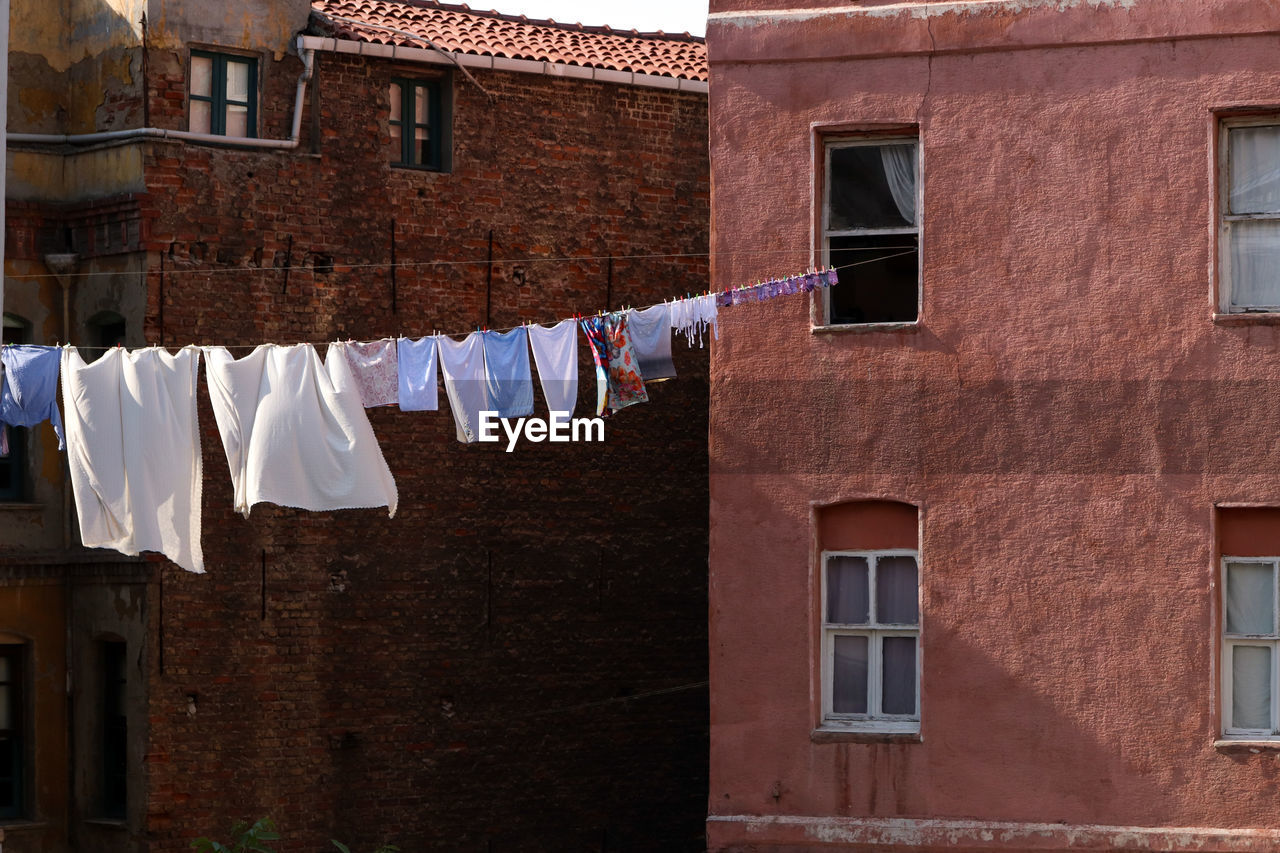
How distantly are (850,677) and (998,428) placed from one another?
237 centimetres

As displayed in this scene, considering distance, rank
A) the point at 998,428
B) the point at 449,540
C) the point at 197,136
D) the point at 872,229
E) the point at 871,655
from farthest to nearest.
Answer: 1. the point at 449,540
2. the point at 197,136
3. the point at 872,229
4. the point at 871,655
5. the point at 998,428

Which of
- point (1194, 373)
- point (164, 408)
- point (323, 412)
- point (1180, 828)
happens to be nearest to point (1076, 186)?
point (1194, 373)

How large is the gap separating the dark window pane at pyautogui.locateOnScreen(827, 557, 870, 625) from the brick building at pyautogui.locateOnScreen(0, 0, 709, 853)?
581cm

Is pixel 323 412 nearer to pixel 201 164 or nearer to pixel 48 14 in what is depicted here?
pixel 201 164

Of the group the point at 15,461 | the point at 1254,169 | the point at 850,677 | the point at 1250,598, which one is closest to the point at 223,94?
the point at 15,461

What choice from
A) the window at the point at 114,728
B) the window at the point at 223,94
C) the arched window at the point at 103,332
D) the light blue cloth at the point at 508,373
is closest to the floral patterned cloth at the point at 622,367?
the light blue cloth at the point at 508,373

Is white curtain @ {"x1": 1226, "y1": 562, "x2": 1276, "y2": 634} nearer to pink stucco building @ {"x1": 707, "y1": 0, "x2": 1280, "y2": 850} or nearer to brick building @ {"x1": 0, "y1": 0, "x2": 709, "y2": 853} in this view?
pink stucco building @ {"x1": 707, "y1": 0, "x2": 1280, "y2": 850}

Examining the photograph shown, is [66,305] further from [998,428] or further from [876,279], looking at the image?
[998,428]

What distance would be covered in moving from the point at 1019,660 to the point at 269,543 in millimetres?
7962

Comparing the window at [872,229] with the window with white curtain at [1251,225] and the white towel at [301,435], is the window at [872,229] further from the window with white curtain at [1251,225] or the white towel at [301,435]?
the white towel at [301,435]

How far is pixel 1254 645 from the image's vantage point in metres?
15.8

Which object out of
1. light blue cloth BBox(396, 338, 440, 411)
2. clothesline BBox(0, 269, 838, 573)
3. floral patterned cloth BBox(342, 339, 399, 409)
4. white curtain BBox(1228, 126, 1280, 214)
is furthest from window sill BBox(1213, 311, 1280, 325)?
floral patterned cloth BBox(342, 339, 399, 409)

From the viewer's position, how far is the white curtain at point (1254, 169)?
15992 mm

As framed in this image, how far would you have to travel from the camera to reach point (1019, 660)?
1612cm
